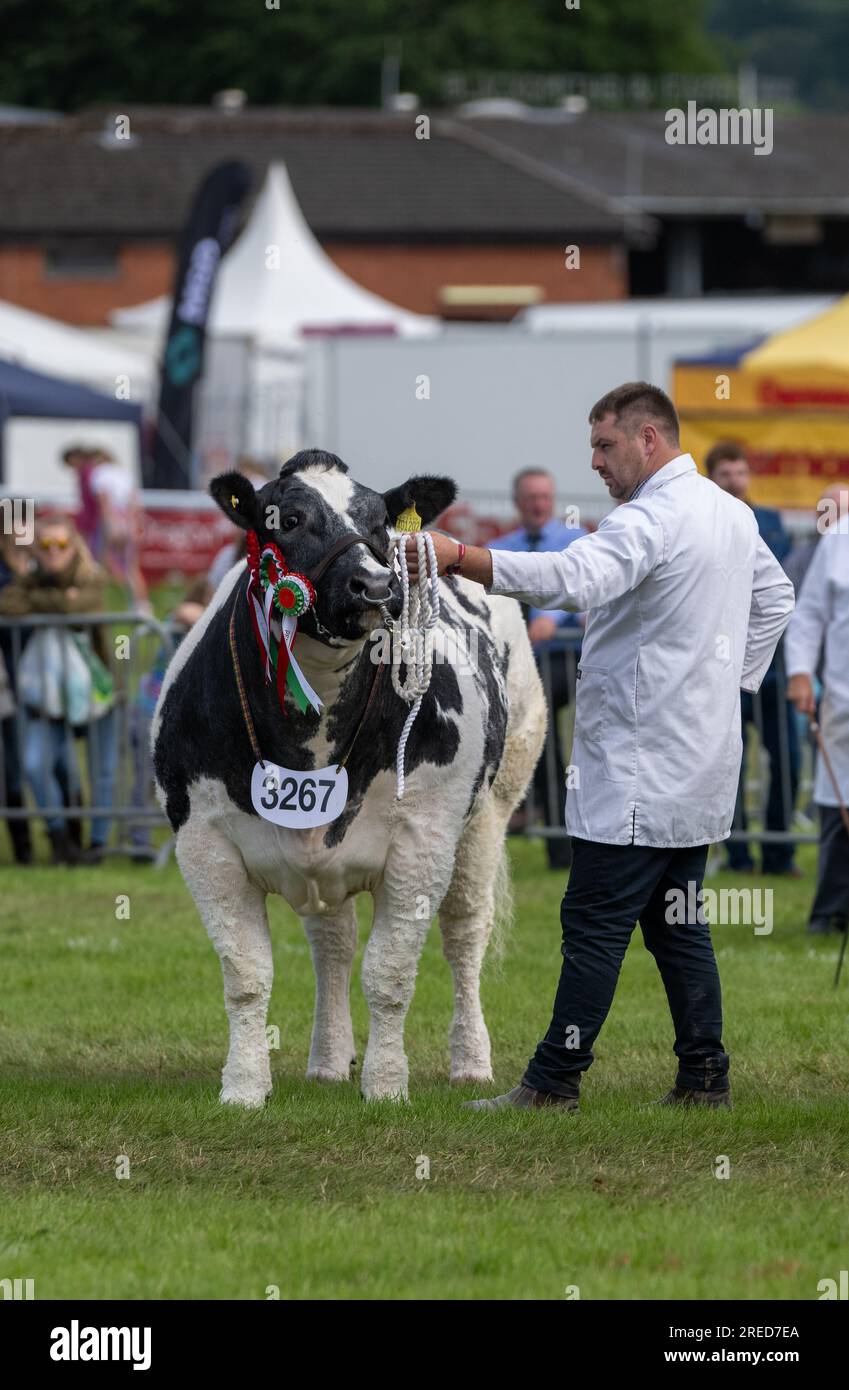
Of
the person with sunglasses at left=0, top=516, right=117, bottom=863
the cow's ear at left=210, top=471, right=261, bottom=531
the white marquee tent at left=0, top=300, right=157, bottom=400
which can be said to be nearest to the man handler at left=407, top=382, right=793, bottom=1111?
the cow's ear at left=210, top=471, right=261, bottom=531

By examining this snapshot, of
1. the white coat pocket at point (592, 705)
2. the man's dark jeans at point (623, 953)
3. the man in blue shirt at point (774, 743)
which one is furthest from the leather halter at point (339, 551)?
the man in blue shirt at point (774, 743)

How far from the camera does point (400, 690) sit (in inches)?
283

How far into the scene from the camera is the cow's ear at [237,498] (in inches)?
270

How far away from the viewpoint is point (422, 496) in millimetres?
6969

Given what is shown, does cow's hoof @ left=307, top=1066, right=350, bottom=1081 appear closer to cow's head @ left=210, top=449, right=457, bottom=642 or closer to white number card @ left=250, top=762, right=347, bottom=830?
white number card @ left=250, top=762, right=347, bottom=830

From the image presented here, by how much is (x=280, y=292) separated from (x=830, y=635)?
916 inches

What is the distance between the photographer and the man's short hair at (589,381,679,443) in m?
7.20

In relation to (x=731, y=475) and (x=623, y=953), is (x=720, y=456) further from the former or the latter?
(x=623, y=953)

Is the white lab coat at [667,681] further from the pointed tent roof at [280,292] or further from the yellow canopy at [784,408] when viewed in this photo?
the pointed tent roof at [280,292]

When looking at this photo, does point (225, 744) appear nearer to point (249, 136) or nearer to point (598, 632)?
point (598, 632)

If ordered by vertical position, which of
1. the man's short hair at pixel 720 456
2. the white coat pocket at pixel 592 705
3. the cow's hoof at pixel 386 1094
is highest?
the man's short hair at pixel 720 456

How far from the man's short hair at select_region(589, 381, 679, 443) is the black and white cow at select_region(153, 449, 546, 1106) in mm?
677

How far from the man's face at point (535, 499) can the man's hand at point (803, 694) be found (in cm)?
334

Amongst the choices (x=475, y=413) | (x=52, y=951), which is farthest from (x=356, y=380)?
(x=52, y=951)
